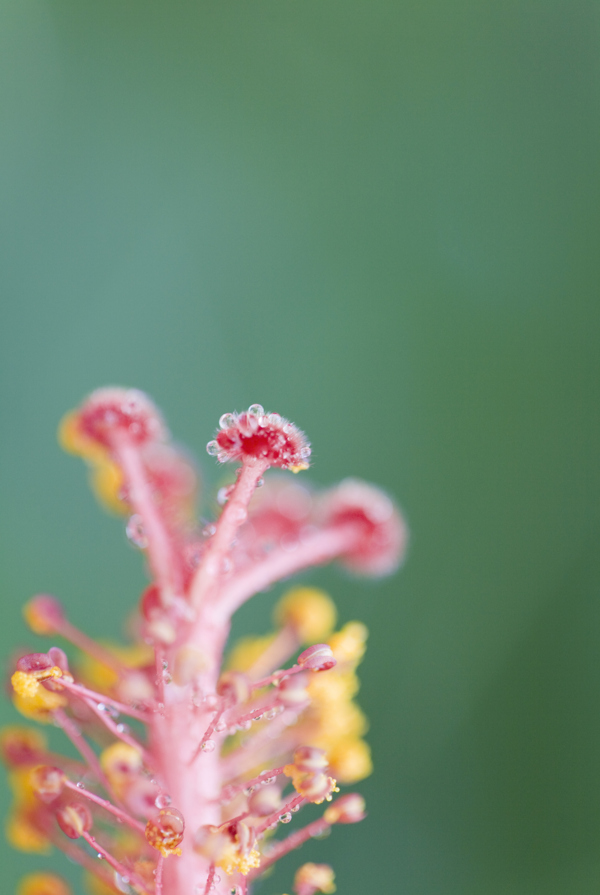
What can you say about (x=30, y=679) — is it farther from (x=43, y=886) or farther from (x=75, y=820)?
(x=43, y=886)

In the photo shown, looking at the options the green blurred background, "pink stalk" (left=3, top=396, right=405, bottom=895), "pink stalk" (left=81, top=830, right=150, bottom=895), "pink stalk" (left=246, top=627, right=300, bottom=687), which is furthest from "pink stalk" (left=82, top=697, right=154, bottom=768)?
the green blurred background

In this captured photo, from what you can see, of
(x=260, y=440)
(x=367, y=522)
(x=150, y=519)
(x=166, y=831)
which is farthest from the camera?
(x=367, y=522)

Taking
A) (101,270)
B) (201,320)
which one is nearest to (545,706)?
(201,320)

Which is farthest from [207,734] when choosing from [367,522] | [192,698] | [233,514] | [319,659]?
[367,522]

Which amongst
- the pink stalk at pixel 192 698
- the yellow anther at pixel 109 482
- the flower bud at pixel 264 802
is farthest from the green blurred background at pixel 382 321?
the flower bud at pixel 264 802

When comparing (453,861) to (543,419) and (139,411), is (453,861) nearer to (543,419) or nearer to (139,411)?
(543,419)

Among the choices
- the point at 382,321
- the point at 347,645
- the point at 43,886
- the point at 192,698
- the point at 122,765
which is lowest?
the point at 43,886
